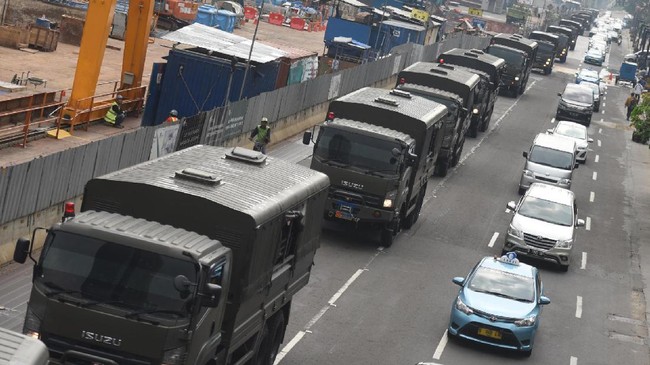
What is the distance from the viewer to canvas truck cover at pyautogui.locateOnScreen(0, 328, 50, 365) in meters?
10.1

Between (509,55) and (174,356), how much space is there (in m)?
55.1

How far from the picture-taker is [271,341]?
19.8m

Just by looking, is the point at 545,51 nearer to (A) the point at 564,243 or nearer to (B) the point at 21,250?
(A) the point at 564,243

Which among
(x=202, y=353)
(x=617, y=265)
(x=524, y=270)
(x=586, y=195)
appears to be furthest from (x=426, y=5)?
(x=202, y=353)

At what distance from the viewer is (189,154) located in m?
20.3

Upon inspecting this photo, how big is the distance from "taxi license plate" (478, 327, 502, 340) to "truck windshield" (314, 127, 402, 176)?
21.5 feet

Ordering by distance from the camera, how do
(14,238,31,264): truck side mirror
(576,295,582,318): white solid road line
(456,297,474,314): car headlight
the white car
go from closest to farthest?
(14,238,31,264): truck side mirror, (456,297,474,314): car headlight, (576,295,582,318): white solid road line, the white car

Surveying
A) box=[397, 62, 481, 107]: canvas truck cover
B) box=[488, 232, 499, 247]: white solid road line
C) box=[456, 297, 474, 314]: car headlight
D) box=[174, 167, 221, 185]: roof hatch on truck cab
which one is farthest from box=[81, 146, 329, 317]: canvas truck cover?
box=[397, 62, 481, 107]: canvas truck cover

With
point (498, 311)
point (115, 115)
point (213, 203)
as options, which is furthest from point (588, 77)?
point (213, 203)

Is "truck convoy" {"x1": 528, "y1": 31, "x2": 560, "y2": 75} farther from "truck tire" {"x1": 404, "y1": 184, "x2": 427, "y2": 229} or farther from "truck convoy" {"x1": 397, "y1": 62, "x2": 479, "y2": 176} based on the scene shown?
"truck tire" {"x1": 404, "y1": 184, "x2": 427, "y2": 229}

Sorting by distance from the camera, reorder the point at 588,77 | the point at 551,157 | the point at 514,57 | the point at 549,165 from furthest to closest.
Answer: the point at 588,77 < the point at 514,57 < the point at 551,157 < the point at 549,165

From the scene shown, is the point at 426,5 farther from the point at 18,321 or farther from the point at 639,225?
the point at 18,321

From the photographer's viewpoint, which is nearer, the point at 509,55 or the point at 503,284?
the point at 503,284

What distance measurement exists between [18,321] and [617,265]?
18791 millimetres
